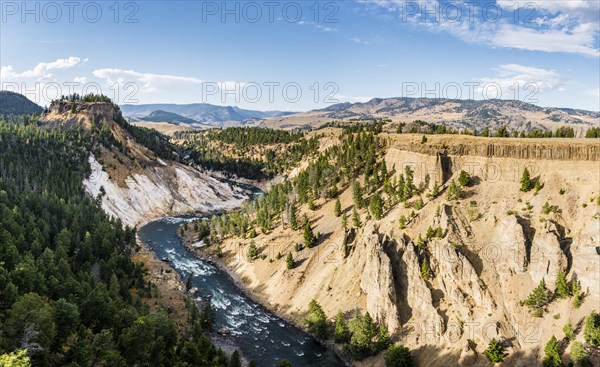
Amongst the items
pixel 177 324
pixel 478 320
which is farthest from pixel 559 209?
pixel 177 324

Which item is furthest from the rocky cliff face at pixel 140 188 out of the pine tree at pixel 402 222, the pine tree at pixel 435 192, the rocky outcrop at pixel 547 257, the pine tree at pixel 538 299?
the pine tree at pixel 538 299

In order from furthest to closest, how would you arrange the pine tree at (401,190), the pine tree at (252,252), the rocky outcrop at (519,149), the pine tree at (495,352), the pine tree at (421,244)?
the pine tree at (252,252) → the pine tree at (401,190) → the rocky outcrop at (519,149) → the pine tree at (421,244) → the pine tree at (495,352)

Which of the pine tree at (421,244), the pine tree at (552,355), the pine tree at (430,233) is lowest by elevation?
the pine tree at (552,355)

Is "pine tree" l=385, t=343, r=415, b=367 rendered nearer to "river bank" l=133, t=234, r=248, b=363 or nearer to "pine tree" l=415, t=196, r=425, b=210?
"river bank" l=133, t=234, r=248, b=363

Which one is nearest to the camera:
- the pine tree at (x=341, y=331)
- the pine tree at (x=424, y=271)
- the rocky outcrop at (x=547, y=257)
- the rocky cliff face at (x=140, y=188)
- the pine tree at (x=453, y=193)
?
the rocky outcrop at (x=547, y=257)

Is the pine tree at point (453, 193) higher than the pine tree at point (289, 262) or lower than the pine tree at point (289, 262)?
higher

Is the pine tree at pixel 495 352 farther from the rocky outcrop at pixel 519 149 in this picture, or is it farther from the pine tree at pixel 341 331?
the rocky outcrop at pixel 519 149

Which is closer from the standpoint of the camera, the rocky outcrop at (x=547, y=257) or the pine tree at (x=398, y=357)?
the pine tree at (x=398, y=357)

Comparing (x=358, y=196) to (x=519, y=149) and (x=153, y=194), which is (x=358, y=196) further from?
(x=153, y=194)
